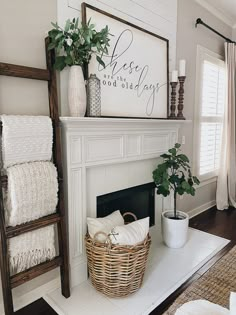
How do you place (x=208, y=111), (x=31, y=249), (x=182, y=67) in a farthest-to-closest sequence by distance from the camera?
(x=208, y=111) < (x=182, y=67) < (x=31, y=249)

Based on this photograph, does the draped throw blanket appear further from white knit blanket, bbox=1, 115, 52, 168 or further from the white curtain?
the white curtain

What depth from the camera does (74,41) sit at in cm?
162

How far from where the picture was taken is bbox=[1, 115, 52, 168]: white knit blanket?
142cm

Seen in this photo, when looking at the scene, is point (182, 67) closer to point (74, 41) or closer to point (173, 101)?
point (173, 101)

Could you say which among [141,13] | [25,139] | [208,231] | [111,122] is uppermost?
[141,13]

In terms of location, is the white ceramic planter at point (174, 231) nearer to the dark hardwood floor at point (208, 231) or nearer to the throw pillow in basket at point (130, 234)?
the dark hardwood floor at point (208, 231)

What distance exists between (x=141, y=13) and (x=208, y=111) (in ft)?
5.59

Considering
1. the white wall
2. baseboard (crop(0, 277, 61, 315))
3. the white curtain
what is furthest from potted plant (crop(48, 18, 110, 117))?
the white curtain

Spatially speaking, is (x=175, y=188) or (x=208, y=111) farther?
(x=208, y=111)

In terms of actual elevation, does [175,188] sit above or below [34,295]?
above

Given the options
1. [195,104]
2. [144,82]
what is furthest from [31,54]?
[195,104]

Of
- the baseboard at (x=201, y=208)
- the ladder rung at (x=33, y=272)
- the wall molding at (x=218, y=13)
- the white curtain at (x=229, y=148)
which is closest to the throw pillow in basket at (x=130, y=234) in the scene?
the ladder rung at (x=33, y=272)

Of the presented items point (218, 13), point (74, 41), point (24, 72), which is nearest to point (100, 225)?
point (24, 72)

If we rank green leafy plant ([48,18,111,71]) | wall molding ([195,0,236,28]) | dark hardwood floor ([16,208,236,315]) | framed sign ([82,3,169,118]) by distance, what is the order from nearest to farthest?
green leafy plant ([48,18,111,71])
dark hardwood floor ([16,208,236,315])
framed sign ([82,3,169,118])
wall molding ([195,0,236,28])
